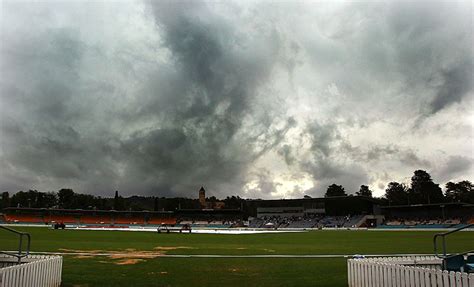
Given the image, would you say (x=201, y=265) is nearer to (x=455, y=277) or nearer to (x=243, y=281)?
(x=243, y=281)

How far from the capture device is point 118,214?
139000 millimetres

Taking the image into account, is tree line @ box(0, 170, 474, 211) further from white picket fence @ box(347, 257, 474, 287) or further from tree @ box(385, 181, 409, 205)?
white picket fence @ box(347, 257, 474, 287)

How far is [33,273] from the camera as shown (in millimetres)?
11633

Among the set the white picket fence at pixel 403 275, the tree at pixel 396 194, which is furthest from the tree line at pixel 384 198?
the white picket fence at pixel 403 275

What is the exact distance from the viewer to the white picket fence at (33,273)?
10.3 m

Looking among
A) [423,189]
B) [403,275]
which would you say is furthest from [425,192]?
[403,275]

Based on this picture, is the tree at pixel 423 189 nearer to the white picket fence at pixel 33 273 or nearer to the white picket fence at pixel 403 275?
the white picket fence at pixel 403 275

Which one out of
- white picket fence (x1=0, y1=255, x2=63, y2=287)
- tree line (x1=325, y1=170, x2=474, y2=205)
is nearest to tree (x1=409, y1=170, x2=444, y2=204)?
tree line (x1=325, y1=170, x2=474, y2=205)

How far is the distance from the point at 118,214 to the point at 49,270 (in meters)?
132

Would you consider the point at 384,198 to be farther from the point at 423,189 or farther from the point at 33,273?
the point at 33,273

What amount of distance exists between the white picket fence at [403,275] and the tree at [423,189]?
510ft

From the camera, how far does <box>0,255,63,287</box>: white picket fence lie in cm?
1026

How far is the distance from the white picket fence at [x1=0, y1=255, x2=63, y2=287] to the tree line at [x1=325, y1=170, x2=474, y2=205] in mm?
152265

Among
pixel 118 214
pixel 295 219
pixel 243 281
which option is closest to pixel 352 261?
pixel 243 281
